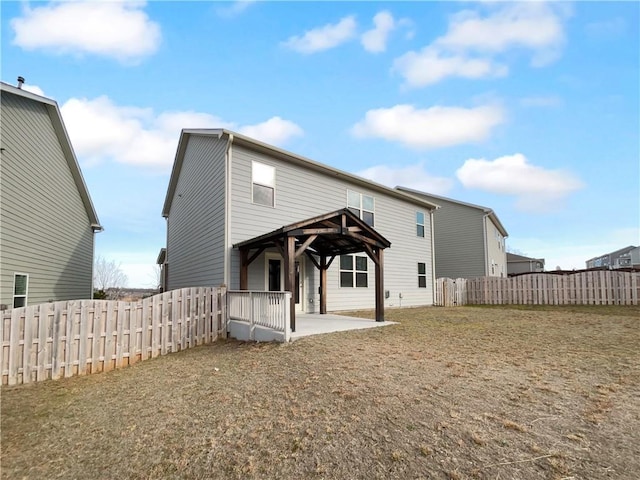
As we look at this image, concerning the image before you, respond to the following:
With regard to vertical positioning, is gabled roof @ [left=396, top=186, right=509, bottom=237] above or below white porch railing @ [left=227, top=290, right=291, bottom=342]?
above

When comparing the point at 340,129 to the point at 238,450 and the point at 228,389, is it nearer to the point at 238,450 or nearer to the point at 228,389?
the point at 228,389

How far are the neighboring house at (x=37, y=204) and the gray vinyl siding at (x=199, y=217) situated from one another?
12.3ft

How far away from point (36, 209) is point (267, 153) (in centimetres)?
706

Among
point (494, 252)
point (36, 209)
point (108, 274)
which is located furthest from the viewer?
point (108, 274)

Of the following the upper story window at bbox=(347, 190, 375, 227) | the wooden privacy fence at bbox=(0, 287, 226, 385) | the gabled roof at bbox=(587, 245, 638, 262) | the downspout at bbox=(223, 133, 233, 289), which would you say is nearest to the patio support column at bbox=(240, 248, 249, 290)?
the downspout at bbox=(223, 133, 233, 289)

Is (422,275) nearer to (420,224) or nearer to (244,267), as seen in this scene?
(420,224)

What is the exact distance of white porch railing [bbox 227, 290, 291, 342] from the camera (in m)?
7.04

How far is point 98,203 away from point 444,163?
16.3m

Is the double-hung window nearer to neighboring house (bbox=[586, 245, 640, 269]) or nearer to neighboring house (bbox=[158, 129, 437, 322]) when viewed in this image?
neighboring house (bbox=[158, 129, 437, 322])

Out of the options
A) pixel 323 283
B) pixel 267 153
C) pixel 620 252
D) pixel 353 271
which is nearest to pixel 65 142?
pixel 267 153

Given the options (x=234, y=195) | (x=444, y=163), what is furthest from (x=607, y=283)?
(x=234, y=195)

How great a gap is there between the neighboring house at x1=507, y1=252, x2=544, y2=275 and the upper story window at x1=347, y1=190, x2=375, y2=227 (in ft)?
110

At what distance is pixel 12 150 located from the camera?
9117 mm

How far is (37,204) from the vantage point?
10656mm
